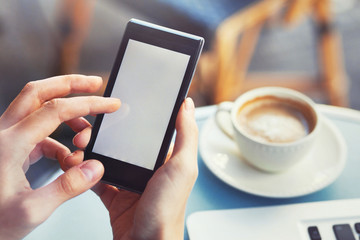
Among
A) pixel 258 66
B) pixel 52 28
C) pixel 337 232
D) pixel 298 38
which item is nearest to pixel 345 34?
pixel 298 38

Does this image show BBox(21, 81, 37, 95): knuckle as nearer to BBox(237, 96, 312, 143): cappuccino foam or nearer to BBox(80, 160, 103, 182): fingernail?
BBox(80, 160, 103, 182): fingernail

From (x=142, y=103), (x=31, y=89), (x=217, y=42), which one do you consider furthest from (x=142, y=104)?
(x=217, y=42)

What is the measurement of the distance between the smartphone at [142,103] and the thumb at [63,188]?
5cm

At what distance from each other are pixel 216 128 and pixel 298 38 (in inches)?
39.2

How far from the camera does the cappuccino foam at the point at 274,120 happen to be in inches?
20.7

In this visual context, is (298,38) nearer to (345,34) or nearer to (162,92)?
(345,34)

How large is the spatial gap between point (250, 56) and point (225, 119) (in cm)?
86

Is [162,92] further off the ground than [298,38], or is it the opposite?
[298,38]

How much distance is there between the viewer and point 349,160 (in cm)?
57

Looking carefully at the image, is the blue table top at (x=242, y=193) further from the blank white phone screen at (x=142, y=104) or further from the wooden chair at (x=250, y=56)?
the wooden chair at (x=250, y=56)

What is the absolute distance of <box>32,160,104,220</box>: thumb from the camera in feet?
1.21

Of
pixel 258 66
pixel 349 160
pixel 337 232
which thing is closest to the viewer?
pixel 337 232

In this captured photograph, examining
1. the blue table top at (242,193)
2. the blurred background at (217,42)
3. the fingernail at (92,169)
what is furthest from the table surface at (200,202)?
the blurred background at (217,42)

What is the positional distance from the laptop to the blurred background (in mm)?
502
